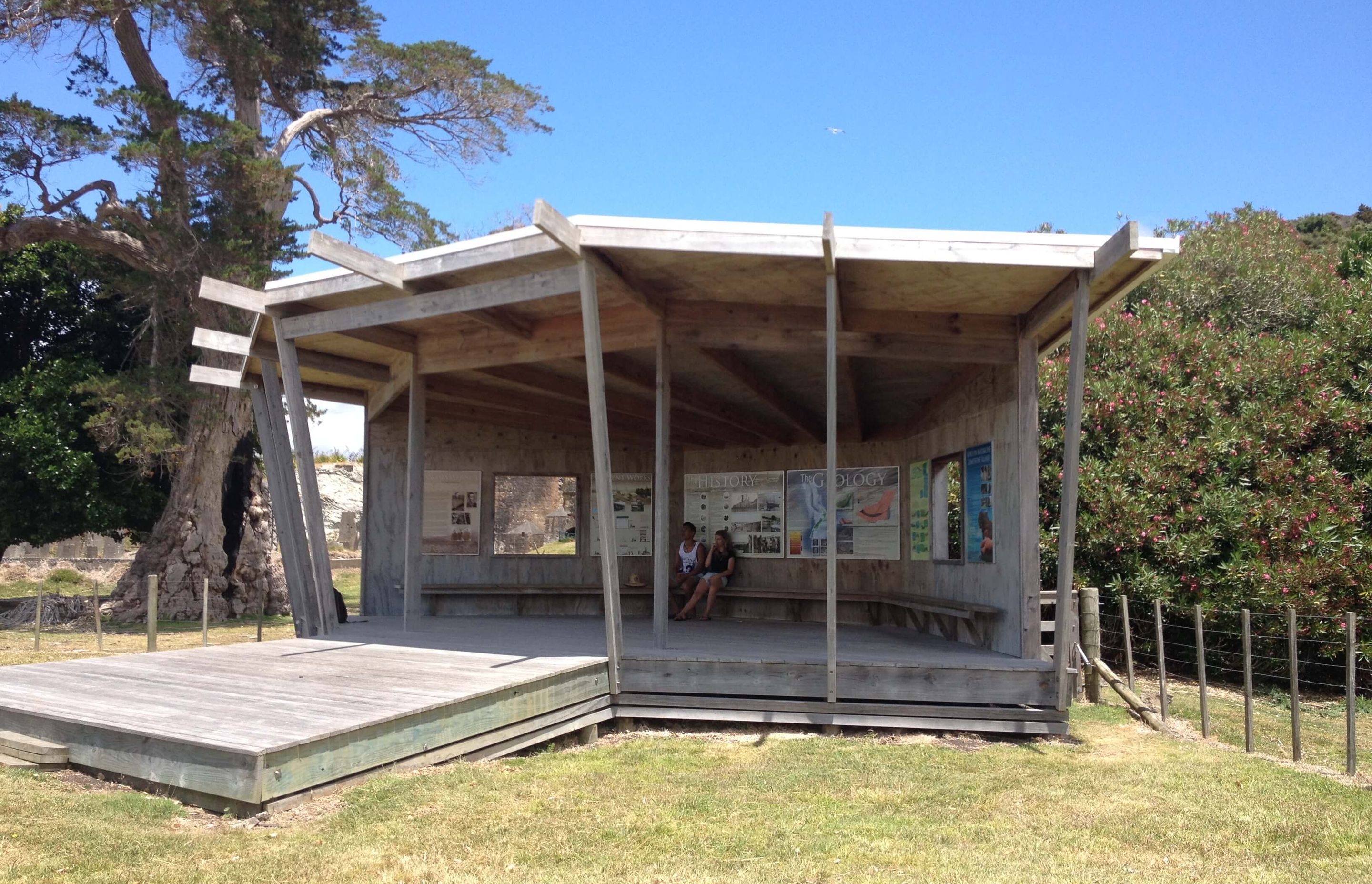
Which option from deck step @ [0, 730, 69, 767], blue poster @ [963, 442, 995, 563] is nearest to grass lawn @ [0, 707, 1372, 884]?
deck step @ [0, 730, 69, 767]

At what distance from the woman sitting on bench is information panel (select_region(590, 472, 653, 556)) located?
118 cm

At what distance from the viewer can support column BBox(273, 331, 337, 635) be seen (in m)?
9.73

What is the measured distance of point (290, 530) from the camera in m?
10.2

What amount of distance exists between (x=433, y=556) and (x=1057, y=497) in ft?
26.4

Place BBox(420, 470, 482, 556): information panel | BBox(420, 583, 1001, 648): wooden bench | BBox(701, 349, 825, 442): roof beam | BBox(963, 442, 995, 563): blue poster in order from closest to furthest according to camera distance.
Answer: BBox(963, 442, 995, 563): blue poster, BBox(701, 349, 825, 442): roof beam, BBox(420, 583, 1001, 648): wooden bench, BBox(420, 470, 482, 556): information panel

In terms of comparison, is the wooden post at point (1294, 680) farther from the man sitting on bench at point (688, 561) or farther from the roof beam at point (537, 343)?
the man sitting on bench at point (688, 561)

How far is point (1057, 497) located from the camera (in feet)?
43.1

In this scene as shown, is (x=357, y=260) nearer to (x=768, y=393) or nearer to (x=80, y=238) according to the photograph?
(x=768, y=393)

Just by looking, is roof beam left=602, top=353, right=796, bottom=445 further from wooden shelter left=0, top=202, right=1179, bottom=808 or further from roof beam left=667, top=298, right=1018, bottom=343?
roof beam left=667, top=298, right=1018, bottom=343

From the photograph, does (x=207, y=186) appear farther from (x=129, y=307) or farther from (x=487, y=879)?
(x=487, y=879)

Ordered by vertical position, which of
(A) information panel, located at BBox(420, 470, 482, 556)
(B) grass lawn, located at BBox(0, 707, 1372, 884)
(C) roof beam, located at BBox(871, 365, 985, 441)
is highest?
(C) roof beam, located at BBox(871, 365, 985, 441)

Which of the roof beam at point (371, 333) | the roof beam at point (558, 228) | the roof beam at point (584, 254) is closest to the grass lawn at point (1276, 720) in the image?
the roof beam at point (584, 254)

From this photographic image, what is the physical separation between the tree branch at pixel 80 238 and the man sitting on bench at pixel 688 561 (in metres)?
11.6

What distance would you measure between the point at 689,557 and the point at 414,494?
3607 millimetres
